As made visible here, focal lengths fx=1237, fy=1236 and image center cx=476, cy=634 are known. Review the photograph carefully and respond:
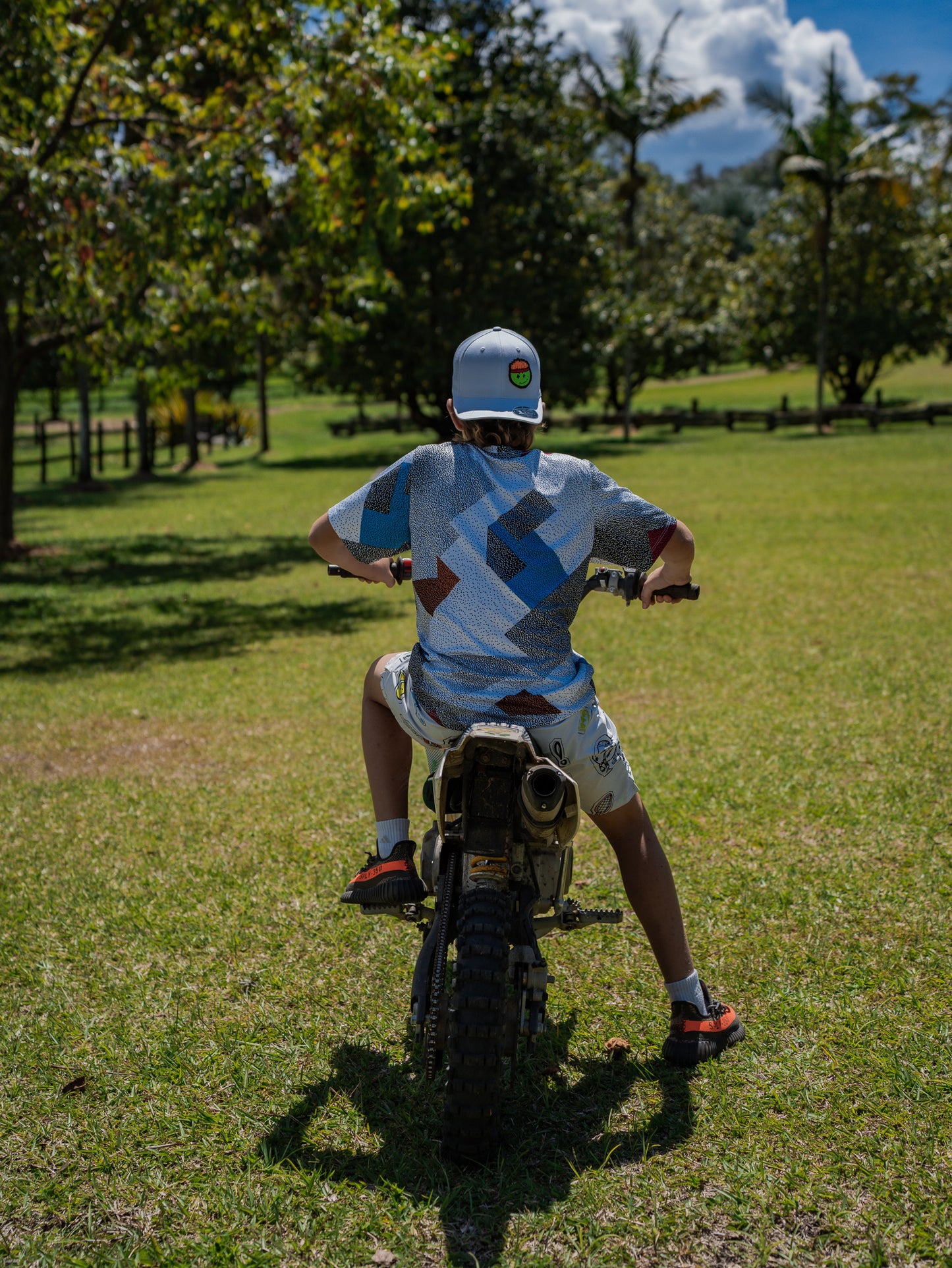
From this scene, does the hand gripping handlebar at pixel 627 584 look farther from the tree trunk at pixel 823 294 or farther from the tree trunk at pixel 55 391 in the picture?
the tree trunk at pixel 55 391

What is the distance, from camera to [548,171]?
30625 millimetres

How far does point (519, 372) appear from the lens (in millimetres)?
3199

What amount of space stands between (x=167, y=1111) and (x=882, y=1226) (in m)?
1.82

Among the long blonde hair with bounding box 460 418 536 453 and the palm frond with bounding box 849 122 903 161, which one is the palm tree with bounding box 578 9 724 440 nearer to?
the palm frond with bounding box 849 122 903 161

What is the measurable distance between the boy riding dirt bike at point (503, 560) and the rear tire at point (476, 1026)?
0.52 feet

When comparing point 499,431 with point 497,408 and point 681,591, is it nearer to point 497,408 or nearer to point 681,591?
point 497,408

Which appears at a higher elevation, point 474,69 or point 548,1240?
point 474,69

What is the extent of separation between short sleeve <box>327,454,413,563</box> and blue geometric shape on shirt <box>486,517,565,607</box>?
0.28 m

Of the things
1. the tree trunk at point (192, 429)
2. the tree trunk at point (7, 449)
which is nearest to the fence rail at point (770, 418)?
the tree trunk at point (192, 429)

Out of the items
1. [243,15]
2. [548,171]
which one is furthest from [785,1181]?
[548,171]

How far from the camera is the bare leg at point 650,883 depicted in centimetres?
342

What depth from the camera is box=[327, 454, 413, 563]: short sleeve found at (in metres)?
3.25

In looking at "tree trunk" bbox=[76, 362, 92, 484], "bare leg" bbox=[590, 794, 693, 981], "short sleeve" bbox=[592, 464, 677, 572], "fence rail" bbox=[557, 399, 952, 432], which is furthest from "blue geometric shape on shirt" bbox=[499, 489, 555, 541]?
"fence rail" bbox=[557, 399, 952, 432]

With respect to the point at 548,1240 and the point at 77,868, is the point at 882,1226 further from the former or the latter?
the point at 77,868
